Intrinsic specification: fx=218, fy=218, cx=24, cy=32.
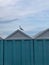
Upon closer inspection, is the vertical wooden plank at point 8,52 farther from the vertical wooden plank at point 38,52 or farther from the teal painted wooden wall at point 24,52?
the vertical wooden plank at point 38,52

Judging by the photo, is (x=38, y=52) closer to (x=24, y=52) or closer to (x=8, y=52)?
(x=24, y=52)

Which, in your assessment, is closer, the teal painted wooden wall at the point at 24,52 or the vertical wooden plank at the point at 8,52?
the teal painted wooden wall at the point at 24,52

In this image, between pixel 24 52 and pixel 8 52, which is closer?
pixel 24 52

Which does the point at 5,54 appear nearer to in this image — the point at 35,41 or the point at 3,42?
the point at 3,42

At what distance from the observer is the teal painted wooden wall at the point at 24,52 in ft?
36.2

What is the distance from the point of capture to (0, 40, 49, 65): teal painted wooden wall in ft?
36.2

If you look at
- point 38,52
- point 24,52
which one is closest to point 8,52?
point 24,52

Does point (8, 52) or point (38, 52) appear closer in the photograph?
point (38, 52)

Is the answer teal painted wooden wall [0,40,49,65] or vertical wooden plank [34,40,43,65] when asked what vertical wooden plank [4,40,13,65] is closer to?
teal painted wooden wall [0,40,49,65]

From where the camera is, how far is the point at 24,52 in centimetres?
1114

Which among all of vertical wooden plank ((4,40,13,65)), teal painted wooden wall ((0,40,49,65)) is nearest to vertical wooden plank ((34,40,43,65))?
teal painted wooden wall ((0,40,49,65))

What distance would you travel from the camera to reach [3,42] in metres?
11.3

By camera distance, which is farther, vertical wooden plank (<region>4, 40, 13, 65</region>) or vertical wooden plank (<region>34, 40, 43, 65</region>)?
vertical wooden plank (<region>4, 40, 13, 65</region>)

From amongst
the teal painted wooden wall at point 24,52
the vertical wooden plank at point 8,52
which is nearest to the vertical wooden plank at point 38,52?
the teal painted wooden wall at point 24,52
